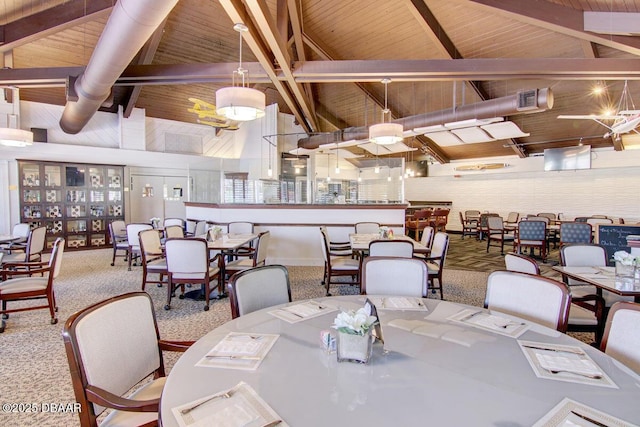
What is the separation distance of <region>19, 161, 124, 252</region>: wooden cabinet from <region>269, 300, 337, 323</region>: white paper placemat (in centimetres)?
928

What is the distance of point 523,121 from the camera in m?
9.32

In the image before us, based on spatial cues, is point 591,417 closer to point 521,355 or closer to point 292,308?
point 521,355

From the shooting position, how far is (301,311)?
185cm

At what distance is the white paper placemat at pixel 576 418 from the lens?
921 mm

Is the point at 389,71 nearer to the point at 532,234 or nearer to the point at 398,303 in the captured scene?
the point at 398,303

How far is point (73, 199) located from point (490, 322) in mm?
10619

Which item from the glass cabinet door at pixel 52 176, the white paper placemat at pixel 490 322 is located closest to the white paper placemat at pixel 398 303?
the white paper placemat at pixel 490 322

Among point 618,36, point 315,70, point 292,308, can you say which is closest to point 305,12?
point 315,70

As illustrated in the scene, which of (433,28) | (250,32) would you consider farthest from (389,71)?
Answer: (250,32)

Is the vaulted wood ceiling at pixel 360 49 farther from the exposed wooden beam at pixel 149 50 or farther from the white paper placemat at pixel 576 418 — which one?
the white paper placemat at pixel 576 418

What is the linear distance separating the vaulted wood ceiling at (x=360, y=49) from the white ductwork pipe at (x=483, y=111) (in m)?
0.55

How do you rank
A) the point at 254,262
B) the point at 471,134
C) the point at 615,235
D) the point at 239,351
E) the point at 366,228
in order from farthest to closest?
1. the point at 471,134
2. the point at 366,228
3. the point at 615,235
4. the point at 254,262
5. the point at 239,351

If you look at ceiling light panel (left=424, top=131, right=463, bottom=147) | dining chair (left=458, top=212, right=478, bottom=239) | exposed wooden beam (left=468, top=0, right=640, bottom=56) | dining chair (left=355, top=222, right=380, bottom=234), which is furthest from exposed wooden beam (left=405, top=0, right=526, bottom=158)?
dining chair (left=458, top=212, right=478, bottom=239)

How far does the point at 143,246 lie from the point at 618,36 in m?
7.12
